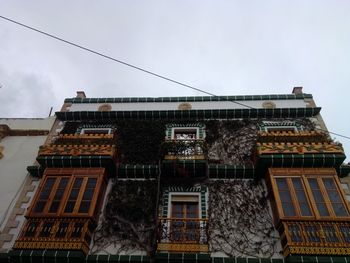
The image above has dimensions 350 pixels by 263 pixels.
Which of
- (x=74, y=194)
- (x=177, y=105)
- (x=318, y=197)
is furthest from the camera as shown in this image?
(x=177, y=105)

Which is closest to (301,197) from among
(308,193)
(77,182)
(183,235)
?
(308,193)

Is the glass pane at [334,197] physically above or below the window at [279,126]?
below

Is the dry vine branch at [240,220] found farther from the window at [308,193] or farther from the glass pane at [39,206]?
the glass pane at [39,206]

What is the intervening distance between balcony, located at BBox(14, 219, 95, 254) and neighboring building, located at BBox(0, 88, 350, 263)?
0.03 m

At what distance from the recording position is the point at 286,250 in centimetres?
827

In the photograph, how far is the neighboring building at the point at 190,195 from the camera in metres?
8.41

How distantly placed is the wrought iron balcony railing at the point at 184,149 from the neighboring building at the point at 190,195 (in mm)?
44

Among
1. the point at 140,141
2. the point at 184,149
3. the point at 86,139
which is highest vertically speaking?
the point at 140,141

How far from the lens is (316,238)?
818 cm

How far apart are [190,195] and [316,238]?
405 cm

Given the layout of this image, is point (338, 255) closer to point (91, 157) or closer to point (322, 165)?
point (322, 165)

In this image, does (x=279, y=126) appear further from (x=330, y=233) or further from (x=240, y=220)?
(x=330, y=233)

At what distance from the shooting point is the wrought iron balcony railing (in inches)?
431

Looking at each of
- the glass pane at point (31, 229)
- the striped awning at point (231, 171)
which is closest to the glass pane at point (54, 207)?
the glass pane at point (31, 229)
